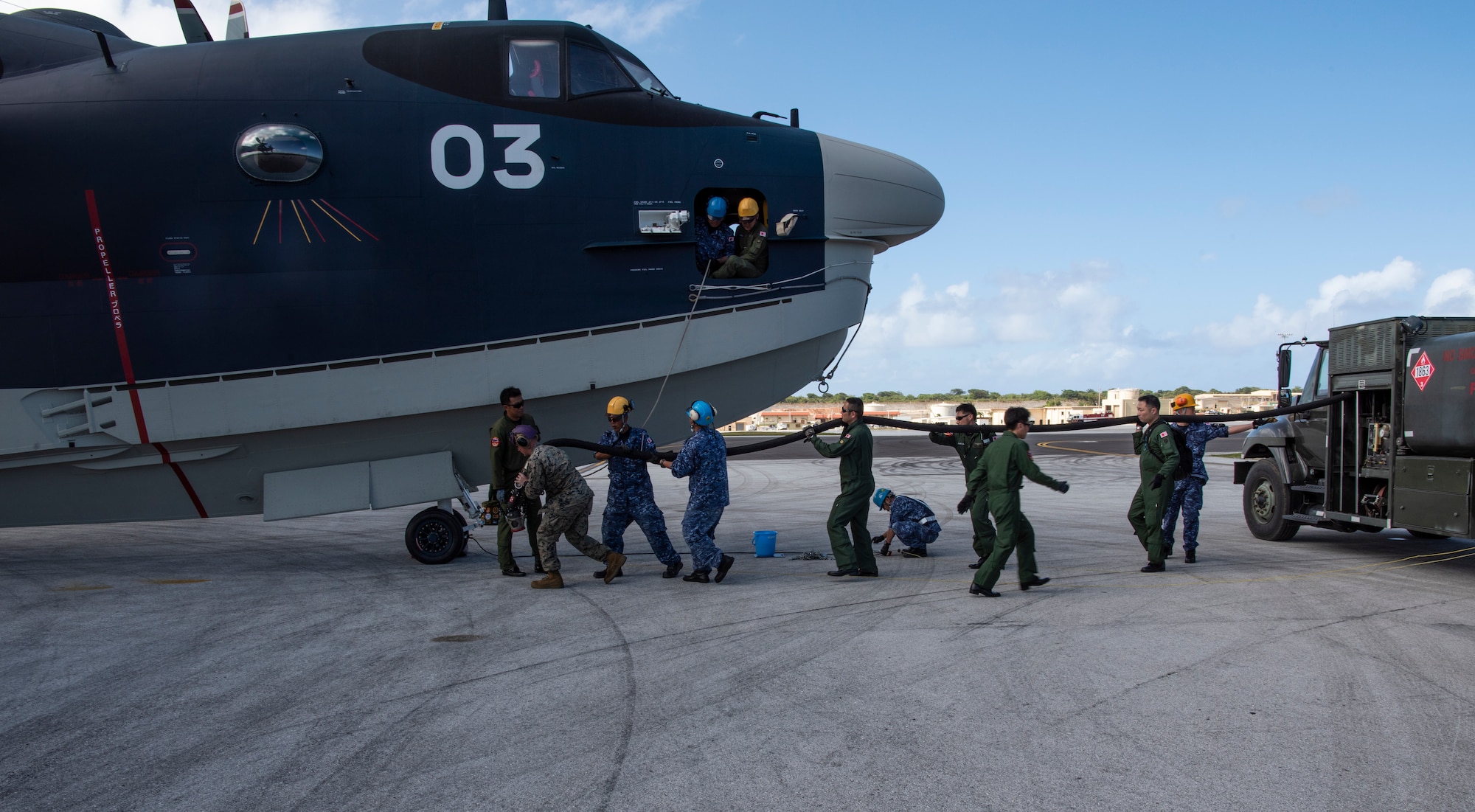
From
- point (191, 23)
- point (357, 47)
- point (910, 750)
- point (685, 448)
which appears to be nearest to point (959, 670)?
point (910, 750)

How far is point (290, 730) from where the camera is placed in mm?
4410

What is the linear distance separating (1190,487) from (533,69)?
8.55 meters

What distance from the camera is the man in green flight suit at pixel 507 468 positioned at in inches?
340

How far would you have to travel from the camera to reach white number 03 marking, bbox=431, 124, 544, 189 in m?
8.85

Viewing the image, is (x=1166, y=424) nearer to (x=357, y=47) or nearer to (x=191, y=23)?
(x=357, y=47)

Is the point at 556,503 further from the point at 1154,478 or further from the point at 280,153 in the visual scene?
the point at 1154,478

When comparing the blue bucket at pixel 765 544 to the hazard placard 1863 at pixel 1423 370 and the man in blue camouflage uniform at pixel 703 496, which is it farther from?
the hazard placard 1863 at pixel 1423 370

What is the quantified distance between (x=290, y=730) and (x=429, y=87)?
680 centimetres

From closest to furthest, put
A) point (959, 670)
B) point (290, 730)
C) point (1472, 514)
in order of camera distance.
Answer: point (290, 730)
point (959, 670)
point (1472, 514)

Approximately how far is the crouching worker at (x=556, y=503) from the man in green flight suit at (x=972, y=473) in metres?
3.60

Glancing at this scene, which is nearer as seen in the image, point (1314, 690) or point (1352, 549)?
point (1314, 690)

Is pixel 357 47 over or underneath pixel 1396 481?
over

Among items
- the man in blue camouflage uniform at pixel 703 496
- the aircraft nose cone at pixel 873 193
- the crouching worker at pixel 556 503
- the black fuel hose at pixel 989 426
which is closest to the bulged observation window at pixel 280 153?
the crouching worker at pixel 556 503

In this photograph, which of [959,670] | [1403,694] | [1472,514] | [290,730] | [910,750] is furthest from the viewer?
[1472,514]
